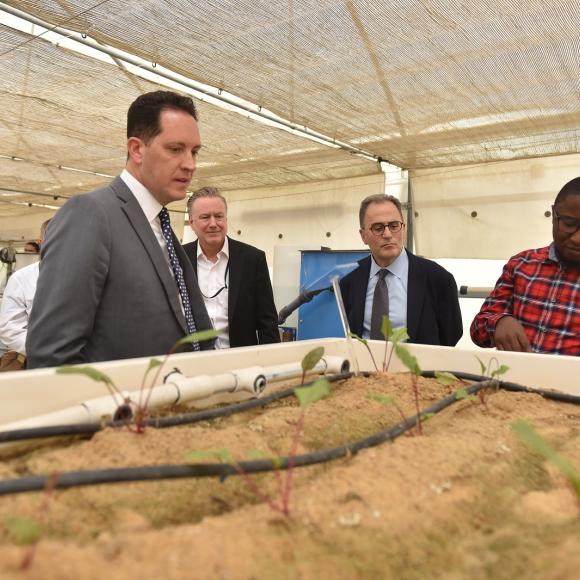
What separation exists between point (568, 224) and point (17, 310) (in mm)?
2337

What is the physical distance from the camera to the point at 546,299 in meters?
1.48

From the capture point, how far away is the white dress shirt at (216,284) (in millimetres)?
2178

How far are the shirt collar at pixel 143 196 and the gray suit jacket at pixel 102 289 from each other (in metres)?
0.03

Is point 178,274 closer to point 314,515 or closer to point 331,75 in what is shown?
point 314,515

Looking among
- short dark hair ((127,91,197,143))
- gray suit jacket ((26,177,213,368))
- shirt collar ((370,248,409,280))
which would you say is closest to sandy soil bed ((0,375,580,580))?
gray suit jacket ((26,177,213,368))

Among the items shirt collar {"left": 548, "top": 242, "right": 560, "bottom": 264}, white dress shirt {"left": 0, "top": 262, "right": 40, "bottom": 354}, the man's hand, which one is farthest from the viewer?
white dress shirt {"left": 0, "top": 262, "right": 40, "bottom": 354}

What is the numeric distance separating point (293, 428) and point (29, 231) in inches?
371

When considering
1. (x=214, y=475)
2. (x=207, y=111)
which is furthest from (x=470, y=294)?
(x=214, y=475)

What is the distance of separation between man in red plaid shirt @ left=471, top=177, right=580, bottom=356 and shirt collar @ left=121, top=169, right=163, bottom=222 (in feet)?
3.38

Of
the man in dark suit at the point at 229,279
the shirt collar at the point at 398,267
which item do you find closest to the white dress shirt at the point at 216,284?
the man in dark suit at the point at 229,279

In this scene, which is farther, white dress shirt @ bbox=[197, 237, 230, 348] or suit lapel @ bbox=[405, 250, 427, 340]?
white dress shirt @ bbox=[197, 237, 230, 348]

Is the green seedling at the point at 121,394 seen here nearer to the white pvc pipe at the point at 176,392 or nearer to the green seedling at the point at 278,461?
the white pvc pipe at the point at 176,392

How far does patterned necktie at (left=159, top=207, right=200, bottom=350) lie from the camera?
1290 mm

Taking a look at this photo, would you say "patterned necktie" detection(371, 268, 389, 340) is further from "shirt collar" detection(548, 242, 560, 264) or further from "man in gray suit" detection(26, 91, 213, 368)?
"man in gray suit" detection(26, 91, 213, 368)
